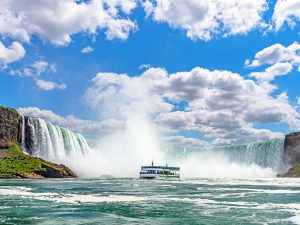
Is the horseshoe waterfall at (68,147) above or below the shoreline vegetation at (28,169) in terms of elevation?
above

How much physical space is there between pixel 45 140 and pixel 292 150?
7153 centimetres

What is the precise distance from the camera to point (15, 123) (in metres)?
119

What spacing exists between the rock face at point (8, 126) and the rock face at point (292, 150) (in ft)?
255

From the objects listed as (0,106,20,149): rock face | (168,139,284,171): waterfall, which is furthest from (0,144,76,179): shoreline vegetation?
(168,139,284,171): waterfall

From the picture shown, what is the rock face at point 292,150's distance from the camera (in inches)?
5148

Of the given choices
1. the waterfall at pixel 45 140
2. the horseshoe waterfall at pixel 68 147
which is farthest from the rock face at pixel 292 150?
the waterfall at pixel 45 140

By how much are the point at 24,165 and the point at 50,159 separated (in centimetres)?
1676

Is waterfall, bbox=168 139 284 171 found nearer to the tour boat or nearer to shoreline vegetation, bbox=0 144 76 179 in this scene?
the tour boat

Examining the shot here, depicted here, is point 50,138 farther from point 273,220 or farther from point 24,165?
point 273,220

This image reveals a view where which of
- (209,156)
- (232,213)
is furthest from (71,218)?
(209,156)

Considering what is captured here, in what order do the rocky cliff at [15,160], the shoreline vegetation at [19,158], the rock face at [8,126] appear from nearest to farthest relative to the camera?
the rocky cliff at [15,160] < the shoreline vegetation at [19,158] < the rock face at [8,126]

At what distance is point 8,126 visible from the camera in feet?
384

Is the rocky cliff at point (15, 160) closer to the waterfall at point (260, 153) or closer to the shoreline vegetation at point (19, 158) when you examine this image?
the shoreline vegetation at point (19, 158)

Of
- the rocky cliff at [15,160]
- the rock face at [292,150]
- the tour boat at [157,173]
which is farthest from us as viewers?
the rock face at [292,150]
